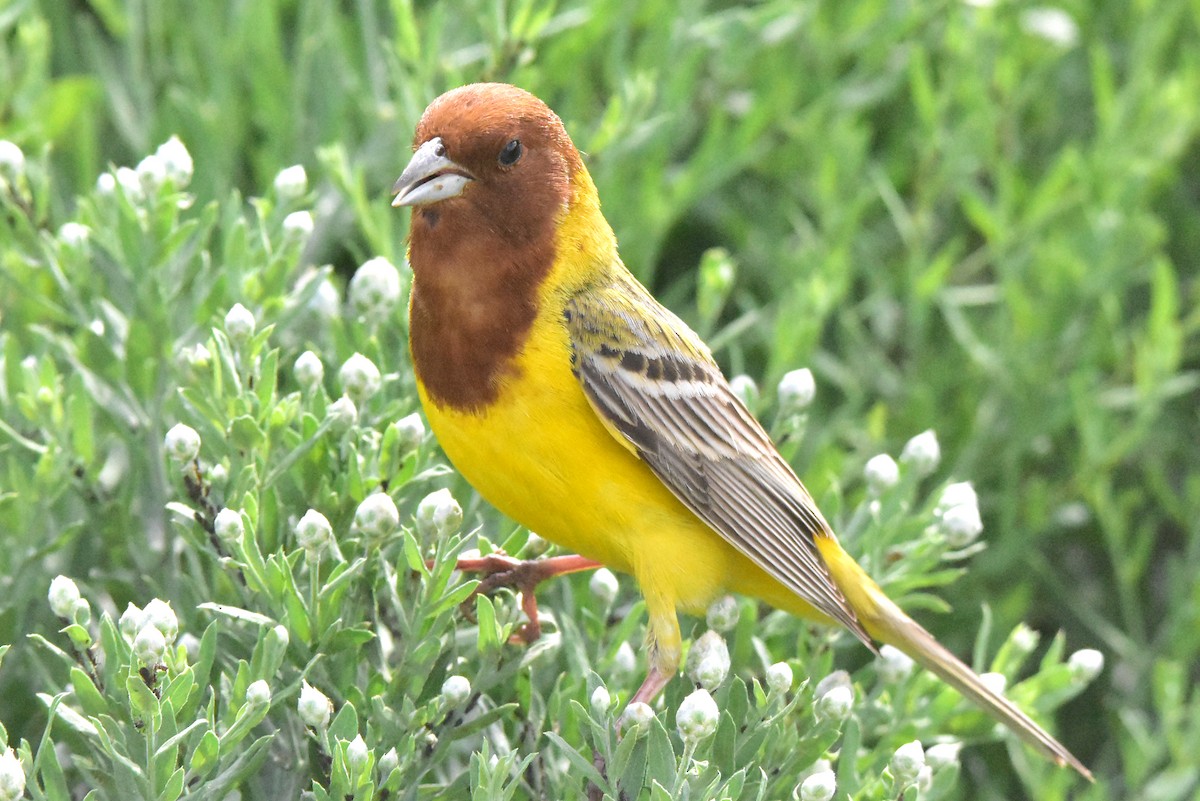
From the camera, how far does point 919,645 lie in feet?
11.6

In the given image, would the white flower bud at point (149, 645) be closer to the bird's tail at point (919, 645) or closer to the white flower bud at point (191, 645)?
the white flower bud at point (191, 645)

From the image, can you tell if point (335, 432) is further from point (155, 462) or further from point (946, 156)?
point (946, 156)

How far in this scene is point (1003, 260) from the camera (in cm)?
474

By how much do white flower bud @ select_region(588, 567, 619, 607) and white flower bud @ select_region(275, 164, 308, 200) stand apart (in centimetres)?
107

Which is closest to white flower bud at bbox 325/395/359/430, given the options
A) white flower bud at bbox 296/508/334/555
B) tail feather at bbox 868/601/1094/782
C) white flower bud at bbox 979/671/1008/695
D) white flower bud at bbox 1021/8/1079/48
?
white flower bud at bbox 296/508/334/555

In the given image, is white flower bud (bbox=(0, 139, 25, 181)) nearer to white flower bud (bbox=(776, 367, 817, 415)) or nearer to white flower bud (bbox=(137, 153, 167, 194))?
white flower bud (bbox=(137, 153, 167, 194))

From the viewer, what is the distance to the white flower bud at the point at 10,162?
329 centimetres

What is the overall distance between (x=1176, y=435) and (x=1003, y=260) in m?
0.94

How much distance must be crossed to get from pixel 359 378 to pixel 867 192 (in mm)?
2017

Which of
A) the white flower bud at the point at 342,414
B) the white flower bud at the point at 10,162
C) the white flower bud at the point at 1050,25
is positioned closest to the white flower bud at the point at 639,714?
the white flower bud at the point at 342,414

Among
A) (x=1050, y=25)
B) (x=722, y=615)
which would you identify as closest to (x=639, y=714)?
(x=722, y=615)

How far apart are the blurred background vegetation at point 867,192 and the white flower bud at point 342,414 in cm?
94

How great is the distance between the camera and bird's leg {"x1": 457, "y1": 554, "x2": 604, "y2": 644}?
10.9 feet

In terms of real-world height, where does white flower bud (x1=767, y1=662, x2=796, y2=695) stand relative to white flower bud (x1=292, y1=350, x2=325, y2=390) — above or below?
below
